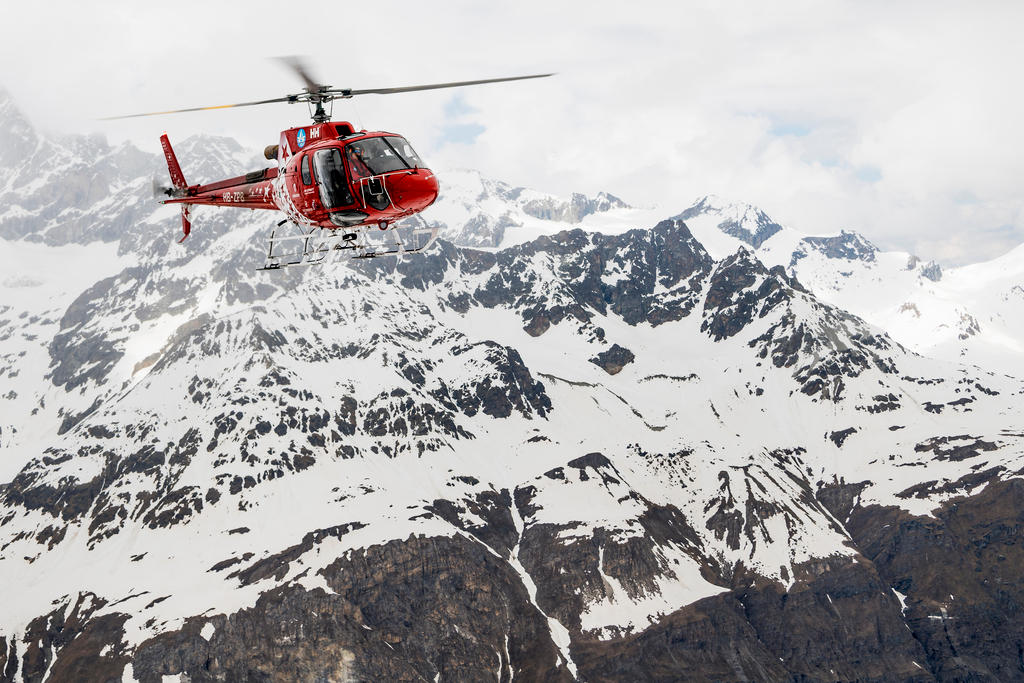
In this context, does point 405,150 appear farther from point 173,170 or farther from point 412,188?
point 173,170

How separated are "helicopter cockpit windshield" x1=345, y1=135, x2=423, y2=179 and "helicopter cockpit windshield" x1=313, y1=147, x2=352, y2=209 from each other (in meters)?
0.72

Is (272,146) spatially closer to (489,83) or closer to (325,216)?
(325,216)

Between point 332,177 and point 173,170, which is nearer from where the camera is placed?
point 332,177

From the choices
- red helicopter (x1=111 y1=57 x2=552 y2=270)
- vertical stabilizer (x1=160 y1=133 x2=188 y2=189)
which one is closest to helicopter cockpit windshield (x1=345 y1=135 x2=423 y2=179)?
red helicopter (x1=111 y1=57 x2=552 y2=270)

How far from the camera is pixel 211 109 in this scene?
133 feet

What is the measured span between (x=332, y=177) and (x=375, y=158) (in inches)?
105

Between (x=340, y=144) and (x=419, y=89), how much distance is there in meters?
9.90

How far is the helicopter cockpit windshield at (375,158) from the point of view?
44562 millimetres

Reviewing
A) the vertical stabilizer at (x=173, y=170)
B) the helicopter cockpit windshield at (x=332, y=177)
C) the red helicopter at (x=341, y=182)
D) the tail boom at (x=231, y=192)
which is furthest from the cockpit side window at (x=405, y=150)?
the vertical stabilizer at (x=173, y=170)

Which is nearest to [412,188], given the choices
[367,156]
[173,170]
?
[367,156]

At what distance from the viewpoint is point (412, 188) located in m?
44.3

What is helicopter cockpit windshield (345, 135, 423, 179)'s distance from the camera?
4456cm

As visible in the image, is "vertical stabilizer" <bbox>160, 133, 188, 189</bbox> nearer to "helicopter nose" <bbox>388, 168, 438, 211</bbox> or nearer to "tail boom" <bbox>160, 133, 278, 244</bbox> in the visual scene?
"tail boom" <bbox>160, 133, 278, 244</bbox>

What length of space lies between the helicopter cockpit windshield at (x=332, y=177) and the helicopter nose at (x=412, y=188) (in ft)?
8.88
